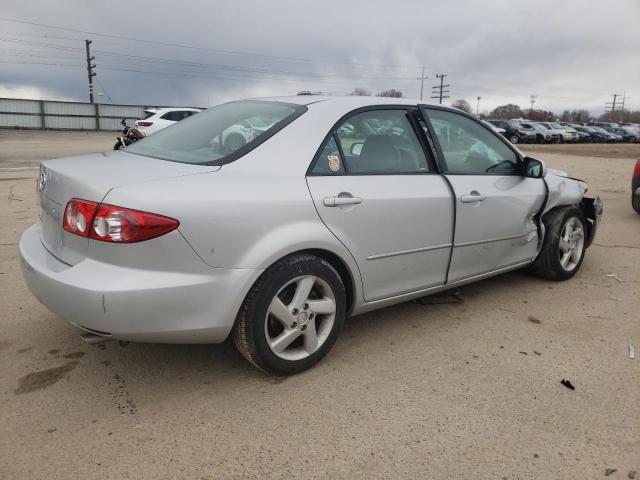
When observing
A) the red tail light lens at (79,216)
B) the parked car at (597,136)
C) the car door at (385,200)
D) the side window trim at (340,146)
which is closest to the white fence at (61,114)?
the parked car at (597,136)

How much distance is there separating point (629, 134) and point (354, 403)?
5313 cm

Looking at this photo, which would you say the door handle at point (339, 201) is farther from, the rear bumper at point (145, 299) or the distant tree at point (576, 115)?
the distant tree at point (576, 115)

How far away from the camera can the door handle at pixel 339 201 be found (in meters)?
2.81

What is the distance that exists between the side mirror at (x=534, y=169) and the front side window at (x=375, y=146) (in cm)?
107

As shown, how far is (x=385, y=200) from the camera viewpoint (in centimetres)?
306

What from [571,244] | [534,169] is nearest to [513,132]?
[571,244]

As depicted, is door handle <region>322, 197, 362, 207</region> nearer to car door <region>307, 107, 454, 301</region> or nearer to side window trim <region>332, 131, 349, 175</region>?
car door <region>307, 107, 454, 301</region>

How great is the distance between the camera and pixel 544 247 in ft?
14.5

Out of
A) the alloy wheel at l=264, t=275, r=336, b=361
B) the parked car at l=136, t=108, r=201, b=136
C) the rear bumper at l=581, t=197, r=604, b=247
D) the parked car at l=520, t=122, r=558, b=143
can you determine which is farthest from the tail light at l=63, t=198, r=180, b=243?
the parked car at l=520, t=122, r=558, b=143

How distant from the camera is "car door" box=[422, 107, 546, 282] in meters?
3.54

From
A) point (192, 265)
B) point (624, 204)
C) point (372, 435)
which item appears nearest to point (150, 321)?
point (192, 265)

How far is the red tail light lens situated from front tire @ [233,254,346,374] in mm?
801

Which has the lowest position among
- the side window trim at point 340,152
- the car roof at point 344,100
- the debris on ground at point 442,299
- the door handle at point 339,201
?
the debris on ground at point 442,299

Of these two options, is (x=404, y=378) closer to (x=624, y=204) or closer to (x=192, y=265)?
(x=192, y=265)
